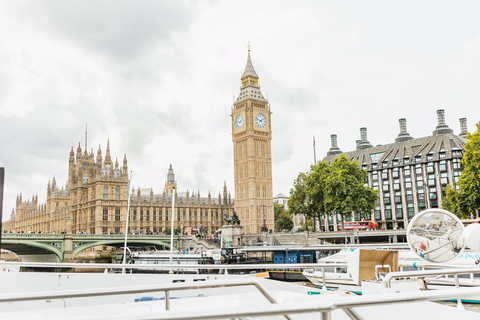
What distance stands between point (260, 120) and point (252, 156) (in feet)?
23.0

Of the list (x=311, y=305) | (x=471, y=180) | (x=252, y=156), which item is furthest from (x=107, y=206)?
(x=311, y=305)

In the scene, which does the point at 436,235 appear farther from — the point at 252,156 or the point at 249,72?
the point at 249,72

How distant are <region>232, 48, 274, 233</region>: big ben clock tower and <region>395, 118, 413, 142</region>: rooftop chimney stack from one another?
896 inches

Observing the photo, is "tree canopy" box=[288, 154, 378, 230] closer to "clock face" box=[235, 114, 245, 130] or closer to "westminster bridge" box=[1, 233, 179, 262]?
"westminster bridge" box=[1, 233, 179, 262]

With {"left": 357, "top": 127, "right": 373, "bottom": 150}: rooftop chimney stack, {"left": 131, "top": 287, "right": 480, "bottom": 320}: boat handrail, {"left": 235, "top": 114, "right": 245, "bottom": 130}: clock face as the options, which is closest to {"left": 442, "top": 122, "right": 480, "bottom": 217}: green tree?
{"left": 131, "top": 287, "right": 480, "bottom": 320}: boat handrail

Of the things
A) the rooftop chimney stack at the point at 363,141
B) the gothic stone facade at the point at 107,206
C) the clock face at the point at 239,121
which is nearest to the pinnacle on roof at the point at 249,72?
the clock face at the point at 239,121

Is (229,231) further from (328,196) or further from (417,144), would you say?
(417,144)

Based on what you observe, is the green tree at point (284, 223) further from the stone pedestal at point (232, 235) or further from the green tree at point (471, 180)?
the green tree at point (471, 180)

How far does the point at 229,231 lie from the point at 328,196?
1200 centimetres

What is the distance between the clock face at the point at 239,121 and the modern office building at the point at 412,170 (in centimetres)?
2207

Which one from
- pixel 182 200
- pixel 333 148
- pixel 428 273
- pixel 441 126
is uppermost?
pixel 441 126

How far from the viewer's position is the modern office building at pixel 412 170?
193 feet

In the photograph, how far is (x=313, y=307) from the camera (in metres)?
1.88

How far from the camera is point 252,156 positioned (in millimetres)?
75625
